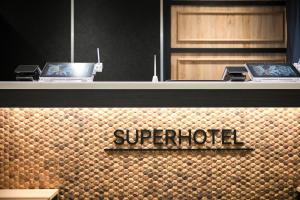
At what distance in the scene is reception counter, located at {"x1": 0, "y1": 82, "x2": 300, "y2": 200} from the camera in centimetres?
228

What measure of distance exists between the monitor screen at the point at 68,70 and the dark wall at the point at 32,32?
7.46ft

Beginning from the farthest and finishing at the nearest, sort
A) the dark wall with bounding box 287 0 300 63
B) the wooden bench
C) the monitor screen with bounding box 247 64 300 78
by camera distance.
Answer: the dark wall with bounding box 287 0 300 63 < the monitor screen with bounding box 247 64 300 78 < the wooden bench

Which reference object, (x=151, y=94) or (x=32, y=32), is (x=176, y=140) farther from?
(x=32, y=32)

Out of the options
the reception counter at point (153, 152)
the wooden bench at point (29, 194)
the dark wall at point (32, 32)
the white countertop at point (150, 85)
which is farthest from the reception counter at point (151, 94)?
the dark wall at point (32, 32)

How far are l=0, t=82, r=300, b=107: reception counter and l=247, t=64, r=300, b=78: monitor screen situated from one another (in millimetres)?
151

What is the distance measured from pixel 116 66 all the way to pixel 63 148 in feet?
8.09

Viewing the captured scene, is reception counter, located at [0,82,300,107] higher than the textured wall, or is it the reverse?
reception counter, located at [0,82,300,107]

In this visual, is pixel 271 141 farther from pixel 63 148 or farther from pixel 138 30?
pixel 138 30

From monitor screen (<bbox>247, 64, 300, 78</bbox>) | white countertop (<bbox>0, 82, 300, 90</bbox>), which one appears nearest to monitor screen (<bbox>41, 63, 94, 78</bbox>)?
white countertop (<bbox>0, 82, 300, 90</bbox>)

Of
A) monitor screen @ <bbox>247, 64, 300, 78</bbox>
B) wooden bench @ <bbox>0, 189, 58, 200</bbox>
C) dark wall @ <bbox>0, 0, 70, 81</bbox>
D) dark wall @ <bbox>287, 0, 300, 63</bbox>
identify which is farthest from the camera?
dark wall @ <bbox>0, 0, 70, 81</bbox>

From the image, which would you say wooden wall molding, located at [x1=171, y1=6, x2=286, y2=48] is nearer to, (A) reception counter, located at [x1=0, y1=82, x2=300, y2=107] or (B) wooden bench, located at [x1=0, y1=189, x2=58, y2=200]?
(A) reception counter, located at [x1=0, y1=82, x2=300, y2=107]

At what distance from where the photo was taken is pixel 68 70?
2.34 meters

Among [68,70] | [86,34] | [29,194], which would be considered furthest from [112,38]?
[29,194]

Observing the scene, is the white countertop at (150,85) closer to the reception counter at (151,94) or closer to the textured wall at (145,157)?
the reception counter at (151,94)
